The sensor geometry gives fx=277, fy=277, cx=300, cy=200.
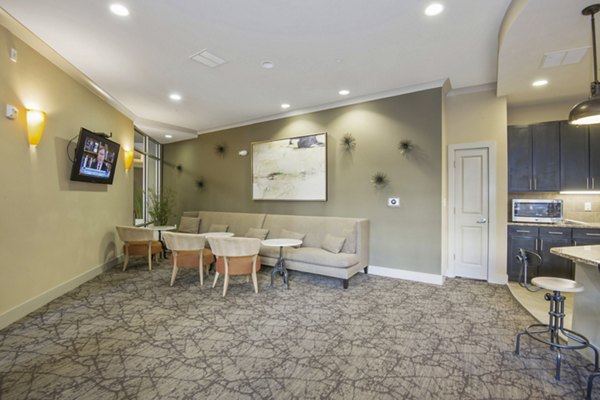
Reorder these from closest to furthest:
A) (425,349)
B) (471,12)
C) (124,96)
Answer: (425,349)
(471,12)
(124,96)

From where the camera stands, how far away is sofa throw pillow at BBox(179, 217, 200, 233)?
6703 millimetres

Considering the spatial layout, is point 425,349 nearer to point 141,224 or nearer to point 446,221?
point 446,221

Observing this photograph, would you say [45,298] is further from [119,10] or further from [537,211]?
[537,211]

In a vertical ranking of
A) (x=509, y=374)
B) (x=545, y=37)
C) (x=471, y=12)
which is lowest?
(x=509, y=374)

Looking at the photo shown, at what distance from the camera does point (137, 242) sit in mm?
5242

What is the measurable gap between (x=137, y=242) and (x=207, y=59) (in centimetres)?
361

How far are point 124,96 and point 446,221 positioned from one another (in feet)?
19.9

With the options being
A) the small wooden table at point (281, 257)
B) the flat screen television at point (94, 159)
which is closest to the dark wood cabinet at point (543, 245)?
the small wooden table at point (281, 257)

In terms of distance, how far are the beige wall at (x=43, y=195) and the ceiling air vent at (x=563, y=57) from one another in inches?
233

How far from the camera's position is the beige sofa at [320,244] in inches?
169

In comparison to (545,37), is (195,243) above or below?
below

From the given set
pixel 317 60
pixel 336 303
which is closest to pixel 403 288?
pixel 336 303

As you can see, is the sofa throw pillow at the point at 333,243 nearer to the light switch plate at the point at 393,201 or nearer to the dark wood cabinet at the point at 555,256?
the light switch plate at the point at 393,201

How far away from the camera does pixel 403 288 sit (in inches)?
165
